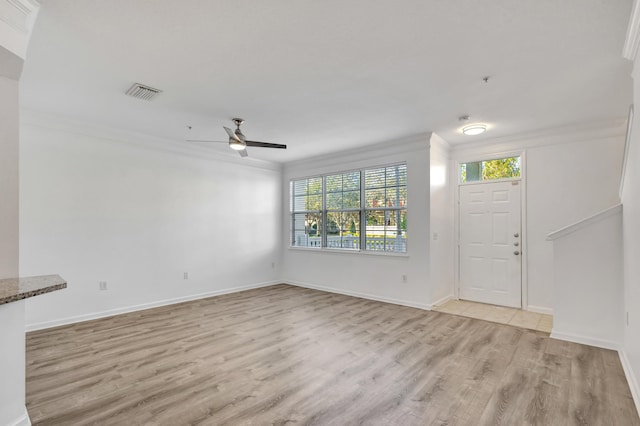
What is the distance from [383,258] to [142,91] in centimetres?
425

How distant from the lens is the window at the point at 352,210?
215 inches

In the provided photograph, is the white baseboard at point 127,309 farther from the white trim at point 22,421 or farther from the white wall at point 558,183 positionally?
the white wall at point 558,183

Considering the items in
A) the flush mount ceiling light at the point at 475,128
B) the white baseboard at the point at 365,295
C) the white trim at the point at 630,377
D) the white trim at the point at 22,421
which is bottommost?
the white baseboard at the point at 365,295

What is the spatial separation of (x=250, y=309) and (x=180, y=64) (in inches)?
140

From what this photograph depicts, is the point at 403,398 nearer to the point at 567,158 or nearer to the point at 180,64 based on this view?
the point at 180,64

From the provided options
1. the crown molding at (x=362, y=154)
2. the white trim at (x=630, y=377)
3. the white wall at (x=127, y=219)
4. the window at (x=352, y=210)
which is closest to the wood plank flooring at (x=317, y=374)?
the white trim at (x=630, y=377)

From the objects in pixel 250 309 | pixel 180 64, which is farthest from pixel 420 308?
pixel 180 64

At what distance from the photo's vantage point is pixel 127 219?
15.7 feet

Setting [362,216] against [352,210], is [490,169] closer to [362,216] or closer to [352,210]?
[362,216]

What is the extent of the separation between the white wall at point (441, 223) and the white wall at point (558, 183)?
93 centimetres

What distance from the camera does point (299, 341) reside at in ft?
11.7

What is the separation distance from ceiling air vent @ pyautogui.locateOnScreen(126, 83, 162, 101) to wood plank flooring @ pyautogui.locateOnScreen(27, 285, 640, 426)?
2.74 metres

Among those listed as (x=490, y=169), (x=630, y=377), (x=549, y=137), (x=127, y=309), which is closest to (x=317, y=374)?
(x=630, y=377)

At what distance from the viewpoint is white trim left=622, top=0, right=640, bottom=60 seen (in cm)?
199
